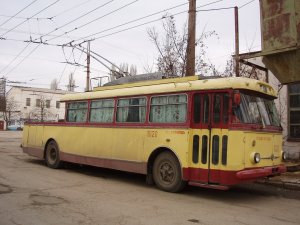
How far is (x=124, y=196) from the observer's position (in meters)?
9.33

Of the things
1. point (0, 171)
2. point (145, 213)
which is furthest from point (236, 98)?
point (0, 171)

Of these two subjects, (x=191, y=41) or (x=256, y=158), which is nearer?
(x=256, y=158)

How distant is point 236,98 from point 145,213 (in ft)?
10.4

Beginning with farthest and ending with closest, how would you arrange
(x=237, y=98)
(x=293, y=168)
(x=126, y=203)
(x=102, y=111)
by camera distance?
1. (x=293, y=168)
2. (x=102, y=111)
3. (x=237, y=98)
4. (x=126, y=203)

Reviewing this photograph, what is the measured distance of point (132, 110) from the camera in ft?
37.7

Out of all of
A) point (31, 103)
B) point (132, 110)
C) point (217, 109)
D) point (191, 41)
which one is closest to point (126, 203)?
point (217, 109)

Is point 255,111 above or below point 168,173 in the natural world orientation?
above

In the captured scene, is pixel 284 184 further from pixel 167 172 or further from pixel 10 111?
pixel 10 111

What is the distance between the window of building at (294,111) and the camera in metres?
16.2

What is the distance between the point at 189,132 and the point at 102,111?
3818mm

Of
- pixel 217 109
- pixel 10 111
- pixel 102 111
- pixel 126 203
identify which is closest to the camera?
pixel 126 203

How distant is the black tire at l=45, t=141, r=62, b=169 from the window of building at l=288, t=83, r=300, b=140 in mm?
8945

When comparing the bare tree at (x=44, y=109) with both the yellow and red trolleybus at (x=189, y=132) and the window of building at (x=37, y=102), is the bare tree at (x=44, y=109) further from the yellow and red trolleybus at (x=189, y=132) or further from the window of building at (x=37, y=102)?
the yellow and red trolleybus at (x=189, y=132)

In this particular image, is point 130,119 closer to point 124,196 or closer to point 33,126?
point 124,196
